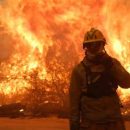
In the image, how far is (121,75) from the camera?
478 centimetres

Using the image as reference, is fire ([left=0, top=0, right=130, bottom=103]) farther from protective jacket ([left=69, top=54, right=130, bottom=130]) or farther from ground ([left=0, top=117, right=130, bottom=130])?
protective jacket ([left=69, top=54, right=130, bottom=130])

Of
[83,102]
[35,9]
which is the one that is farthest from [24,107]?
[83,102]

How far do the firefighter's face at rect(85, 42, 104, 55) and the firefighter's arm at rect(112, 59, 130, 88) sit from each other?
21 centimetres

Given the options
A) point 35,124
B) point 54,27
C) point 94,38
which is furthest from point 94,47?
point 54,27

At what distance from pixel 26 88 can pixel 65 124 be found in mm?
4393

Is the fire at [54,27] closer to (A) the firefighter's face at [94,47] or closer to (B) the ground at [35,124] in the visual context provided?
(B) the ground at [35,124]

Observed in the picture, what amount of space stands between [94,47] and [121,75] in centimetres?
41

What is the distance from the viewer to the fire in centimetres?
1756

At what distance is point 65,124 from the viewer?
501 inches

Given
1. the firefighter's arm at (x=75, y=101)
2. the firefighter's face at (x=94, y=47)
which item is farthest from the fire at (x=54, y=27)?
the firefighter's face at (x=94, y=47)

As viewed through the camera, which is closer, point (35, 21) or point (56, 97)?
point (56, 97)

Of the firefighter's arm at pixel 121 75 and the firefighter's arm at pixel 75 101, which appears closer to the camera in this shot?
the firefighter's arm at pixel 121 75

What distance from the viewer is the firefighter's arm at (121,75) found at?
4.78 metres

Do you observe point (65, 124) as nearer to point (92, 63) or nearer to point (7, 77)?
point (7, 77)
